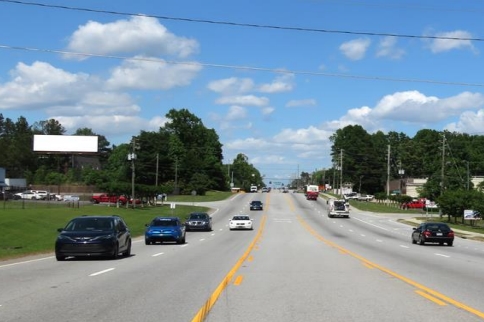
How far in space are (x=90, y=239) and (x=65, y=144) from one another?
12121cm

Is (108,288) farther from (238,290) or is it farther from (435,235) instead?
(435,235)

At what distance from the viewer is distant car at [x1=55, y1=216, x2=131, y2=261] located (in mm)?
21062

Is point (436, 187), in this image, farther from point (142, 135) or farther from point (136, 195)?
point (142, 135)

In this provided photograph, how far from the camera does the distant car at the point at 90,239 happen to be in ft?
69.1

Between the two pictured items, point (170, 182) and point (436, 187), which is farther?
point (170, 182)

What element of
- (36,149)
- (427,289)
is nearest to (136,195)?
(36,149)

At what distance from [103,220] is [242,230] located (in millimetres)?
32012

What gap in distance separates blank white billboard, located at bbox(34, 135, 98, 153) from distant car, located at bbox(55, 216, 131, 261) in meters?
118

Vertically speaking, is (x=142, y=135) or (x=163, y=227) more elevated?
(x=142, y=135)

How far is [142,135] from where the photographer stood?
153750 mm

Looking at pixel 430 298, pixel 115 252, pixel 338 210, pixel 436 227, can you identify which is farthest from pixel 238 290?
pixel 338 210

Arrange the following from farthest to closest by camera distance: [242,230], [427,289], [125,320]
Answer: [242,230] → [427,289] → [125,320]

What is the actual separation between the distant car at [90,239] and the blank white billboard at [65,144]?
387 ft

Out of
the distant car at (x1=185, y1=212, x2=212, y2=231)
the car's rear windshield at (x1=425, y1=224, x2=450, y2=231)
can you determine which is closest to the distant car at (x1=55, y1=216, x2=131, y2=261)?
the car's rear windshield at (x1=425, y1=224, x2=450, y2=231)
